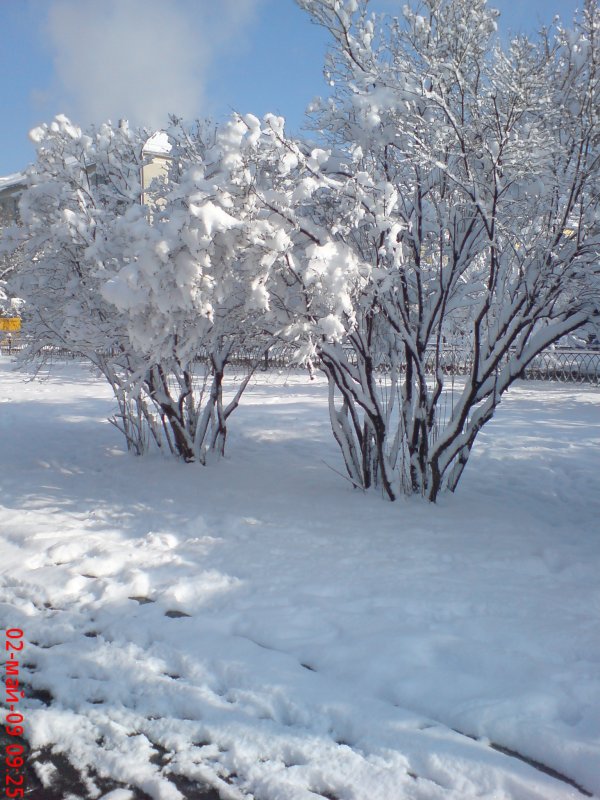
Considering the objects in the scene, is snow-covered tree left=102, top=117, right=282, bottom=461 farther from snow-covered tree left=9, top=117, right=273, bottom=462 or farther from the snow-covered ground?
the snow-covered ground

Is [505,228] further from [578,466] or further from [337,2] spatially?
[578,466]

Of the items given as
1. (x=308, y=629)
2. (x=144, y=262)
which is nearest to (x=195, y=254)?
(x=144, y=262)

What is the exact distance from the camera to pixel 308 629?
12.0ft

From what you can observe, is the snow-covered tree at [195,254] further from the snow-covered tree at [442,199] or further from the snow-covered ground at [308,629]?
the snow-covered ground at [308,629]

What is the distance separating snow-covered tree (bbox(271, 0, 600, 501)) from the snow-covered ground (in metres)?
1.35

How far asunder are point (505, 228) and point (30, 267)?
5.08 meters

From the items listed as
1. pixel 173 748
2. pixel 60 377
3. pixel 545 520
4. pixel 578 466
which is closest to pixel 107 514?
pixel 173 748

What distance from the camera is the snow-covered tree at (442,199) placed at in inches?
188

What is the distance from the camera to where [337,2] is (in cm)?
513

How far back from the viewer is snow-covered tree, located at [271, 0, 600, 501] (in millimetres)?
4781

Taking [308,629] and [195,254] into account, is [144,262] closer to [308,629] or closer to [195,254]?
[195,254]

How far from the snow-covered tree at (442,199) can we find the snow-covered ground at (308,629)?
4.42 feet

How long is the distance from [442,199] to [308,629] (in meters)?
3.84

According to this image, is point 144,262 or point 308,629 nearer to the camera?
point 308,629
